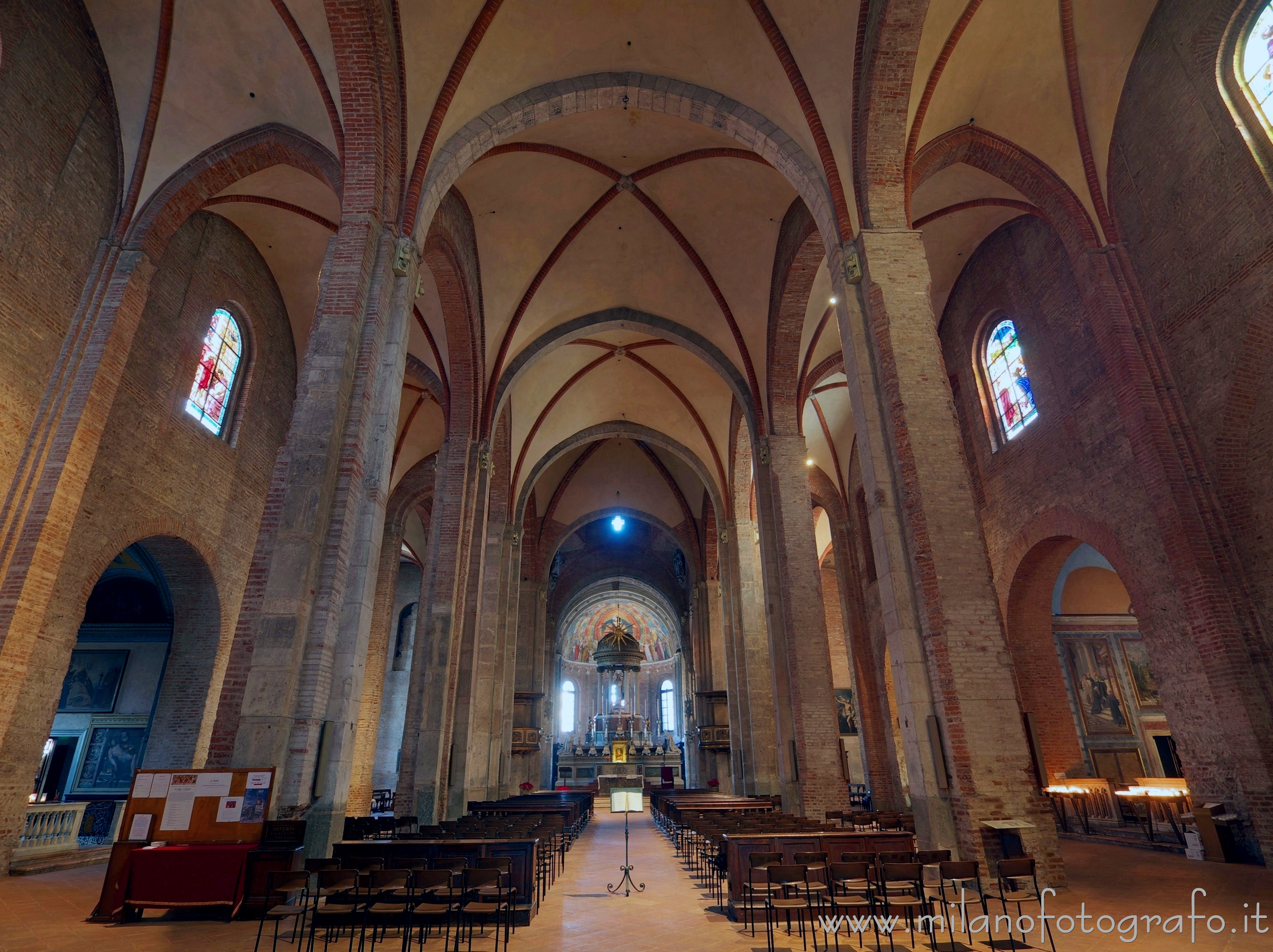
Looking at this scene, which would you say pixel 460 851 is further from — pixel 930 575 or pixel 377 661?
pixel 377 661

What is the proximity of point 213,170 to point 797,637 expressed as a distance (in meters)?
12.0

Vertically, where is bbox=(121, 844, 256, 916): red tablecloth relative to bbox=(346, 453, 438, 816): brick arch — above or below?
below

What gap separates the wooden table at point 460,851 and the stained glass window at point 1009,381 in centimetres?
1092

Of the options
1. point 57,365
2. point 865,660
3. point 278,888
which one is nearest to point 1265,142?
point 278,888

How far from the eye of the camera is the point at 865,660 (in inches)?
747

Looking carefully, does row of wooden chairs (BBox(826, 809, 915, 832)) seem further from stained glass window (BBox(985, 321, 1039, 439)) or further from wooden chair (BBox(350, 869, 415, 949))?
stained glass window (BBox(985, 321, 1039, 439))

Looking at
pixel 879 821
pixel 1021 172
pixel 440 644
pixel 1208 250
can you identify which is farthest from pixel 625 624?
pixel 1208 250

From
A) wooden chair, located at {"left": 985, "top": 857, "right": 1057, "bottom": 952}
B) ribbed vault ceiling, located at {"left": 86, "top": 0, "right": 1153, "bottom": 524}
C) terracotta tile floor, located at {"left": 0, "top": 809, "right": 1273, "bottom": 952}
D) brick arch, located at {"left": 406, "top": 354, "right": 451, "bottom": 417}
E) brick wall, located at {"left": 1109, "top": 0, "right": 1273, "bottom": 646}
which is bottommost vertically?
terracotta tile floor, located at {"left": 0, "top": 809, "right": 1273, "bottom": 952}

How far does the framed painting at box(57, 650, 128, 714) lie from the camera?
49.3ft

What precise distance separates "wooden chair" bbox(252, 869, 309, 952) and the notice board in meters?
0.62

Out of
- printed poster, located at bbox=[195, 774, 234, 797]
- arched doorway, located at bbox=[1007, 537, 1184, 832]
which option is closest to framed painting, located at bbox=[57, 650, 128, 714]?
printed poster, located at bbox=[195, 774, 234, 797]

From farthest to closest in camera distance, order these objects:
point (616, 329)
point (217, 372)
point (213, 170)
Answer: point (616, 329)
point (217, 372)
point (213, 170)

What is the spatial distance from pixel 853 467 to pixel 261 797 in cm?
1674

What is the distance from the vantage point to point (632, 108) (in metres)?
11.2
